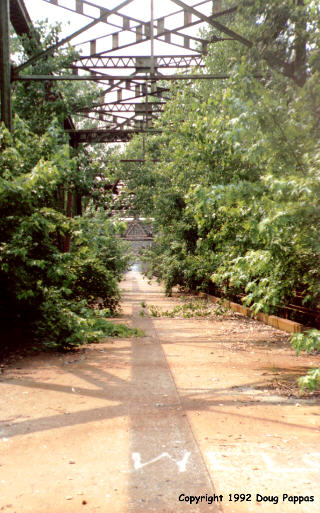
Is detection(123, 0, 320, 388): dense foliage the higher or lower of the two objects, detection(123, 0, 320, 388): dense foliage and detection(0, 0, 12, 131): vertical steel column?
the lower

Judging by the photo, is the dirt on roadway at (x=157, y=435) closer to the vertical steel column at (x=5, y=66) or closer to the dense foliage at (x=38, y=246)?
the dense foliage at (x=38, y=246)

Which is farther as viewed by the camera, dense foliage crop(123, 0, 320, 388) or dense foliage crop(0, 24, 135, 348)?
dense foliage crop(0, 24, 135, 348)

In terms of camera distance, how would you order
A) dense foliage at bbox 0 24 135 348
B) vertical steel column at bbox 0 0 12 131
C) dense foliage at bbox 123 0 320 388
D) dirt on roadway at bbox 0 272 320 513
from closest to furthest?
dirt on roadway at bbox 0 272 320 513, dense foliage at bbox 123 0 320 388, dense foliage at bbox 0 24 135 348, vertical steel column at bbox 0 0 12 131

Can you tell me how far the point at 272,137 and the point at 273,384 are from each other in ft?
11.2

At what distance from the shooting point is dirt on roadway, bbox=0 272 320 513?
3.50m

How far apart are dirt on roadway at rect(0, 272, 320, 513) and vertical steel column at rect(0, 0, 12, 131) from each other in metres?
4.81

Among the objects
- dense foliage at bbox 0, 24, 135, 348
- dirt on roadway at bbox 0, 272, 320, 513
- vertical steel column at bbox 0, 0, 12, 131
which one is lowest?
dirt on roadway at bbox 0, 272, 320, 513

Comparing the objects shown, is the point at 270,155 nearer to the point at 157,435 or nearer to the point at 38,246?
the point at 157,435

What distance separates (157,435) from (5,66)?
827 cm

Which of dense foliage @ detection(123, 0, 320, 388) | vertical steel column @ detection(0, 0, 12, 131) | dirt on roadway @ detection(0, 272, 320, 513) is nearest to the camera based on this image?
dirt on roadway @ detection(0, 272, 320, 513)

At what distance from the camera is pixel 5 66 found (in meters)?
10.0

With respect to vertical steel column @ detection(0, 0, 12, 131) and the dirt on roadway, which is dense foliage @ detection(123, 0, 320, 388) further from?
vertical steel column @ detection(0, 0, 12, 131)

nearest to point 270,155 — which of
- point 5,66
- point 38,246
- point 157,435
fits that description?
point 157,435

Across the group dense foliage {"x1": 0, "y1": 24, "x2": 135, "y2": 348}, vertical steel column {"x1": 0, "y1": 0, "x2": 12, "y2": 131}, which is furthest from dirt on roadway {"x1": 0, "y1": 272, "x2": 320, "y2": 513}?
vertical steel column {"x1": 0, "y1": 0, "x2": 12, "y2": 131}
